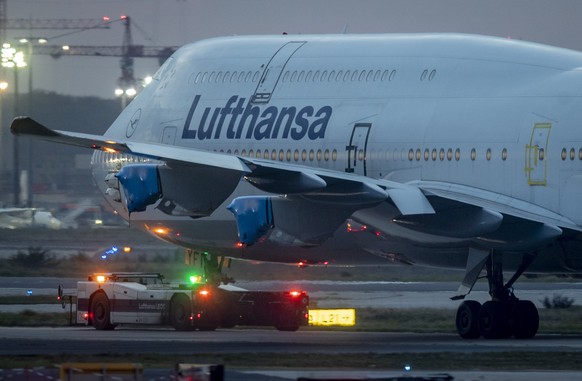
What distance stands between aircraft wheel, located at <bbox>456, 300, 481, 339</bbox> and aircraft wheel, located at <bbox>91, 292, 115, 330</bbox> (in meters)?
9.67

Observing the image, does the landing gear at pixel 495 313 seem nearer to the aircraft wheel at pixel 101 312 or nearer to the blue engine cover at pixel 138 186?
the blue engine cover at pixel 138 186

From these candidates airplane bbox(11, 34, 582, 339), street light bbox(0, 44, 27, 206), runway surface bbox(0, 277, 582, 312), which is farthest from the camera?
street light bbox(0, 44, 27, 206)

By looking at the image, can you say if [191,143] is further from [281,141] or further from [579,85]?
[579,85]

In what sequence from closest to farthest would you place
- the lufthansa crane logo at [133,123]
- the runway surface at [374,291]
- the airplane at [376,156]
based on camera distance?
the airplane at [376,156] → the lufthansa crane logo at [133,123] → the runway surface at [374,291]

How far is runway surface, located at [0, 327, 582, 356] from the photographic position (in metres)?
30.6

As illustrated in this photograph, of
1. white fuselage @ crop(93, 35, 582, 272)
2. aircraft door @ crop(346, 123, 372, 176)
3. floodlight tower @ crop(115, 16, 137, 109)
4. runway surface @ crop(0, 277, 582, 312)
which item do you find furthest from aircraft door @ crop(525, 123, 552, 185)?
floodlight tower @ crop(115, 16, 137, 109)

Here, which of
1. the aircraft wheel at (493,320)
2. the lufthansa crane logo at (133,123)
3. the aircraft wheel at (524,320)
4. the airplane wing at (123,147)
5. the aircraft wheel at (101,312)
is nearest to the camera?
the airplane wing at (123,147)

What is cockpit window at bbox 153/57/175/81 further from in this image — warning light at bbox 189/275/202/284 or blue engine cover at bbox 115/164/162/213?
blue engine cover at bbox 115/164/162/213

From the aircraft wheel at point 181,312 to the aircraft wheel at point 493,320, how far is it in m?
7.75

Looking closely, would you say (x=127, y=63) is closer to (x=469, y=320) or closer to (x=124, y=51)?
(x=124, y=51)

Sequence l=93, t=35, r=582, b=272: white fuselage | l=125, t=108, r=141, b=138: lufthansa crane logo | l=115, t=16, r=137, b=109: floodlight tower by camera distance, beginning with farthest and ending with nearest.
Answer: l=115, t=16, r=137, b=109: floodlight tower, l=125, t=108, r=141, b=138: lufthansa crane logo, l=93, t=35, r=582, b=272: white fuselage

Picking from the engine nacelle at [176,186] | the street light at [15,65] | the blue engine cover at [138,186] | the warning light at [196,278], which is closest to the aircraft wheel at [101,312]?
the warning light at [196,278]

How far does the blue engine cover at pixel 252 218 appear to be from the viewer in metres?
30.7

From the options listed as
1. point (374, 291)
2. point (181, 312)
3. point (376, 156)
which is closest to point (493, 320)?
point (376, 156)
